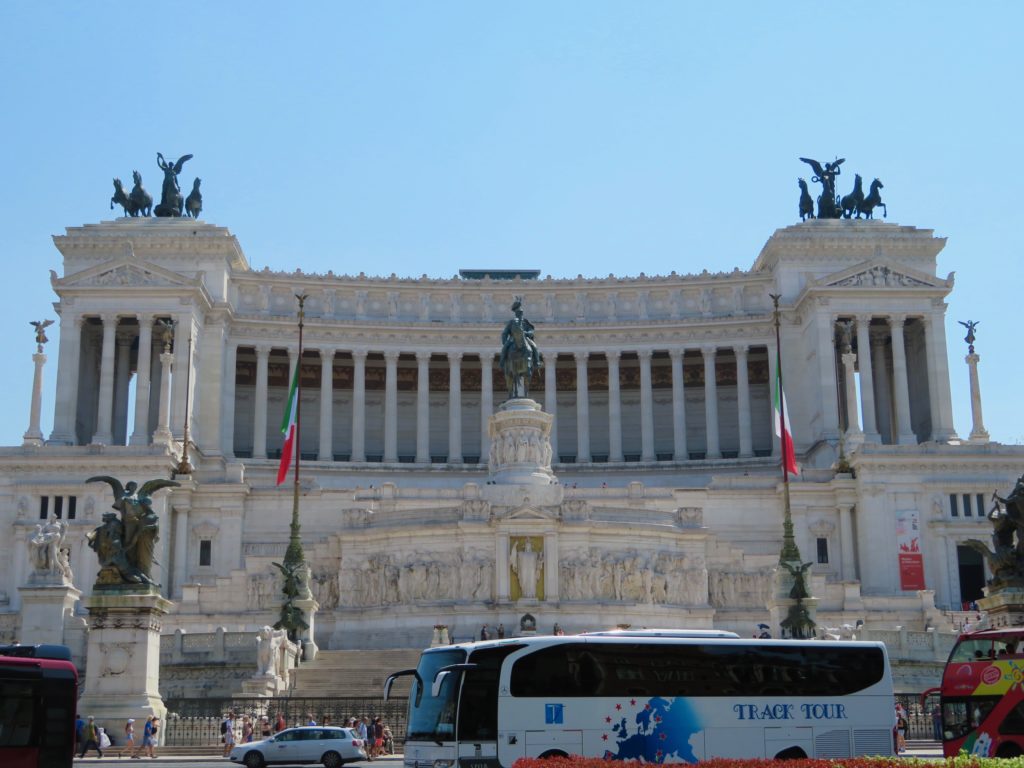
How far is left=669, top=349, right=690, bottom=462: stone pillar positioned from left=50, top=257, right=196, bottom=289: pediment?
31977 millimetres

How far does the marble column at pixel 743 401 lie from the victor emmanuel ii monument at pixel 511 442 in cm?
24

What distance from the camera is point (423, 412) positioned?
93250 mm

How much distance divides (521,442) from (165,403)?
2524 cm

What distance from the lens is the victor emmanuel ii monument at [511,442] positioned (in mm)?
61531

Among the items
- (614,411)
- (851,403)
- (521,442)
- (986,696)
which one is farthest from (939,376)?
(986,696)

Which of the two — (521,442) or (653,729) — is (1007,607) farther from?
(521,442)

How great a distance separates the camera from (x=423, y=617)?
198ft

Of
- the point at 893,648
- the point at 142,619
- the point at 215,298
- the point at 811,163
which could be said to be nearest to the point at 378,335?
the point at 215,298

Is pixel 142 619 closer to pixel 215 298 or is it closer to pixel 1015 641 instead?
pixel 1015 641

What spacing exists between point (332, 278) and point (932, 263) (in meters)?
39.9

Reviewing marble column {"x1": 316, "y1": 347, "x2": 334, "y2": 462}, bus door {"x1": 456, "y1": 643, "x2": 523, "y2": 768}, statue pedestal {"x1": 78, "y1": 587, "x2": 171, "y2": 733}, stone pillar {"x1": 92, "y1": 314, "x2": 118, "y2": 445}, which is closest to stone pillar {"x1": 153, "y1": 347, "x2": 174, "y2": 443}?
stone pillar {"x1": 92, "y1": 314, "x2": 118, "y2": 445}

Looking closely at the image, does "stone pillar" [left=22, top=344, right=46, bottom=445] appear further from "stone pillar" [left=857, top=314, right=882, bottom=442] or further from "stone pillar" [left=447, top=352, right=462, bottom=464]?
"stone pillar" [left=857, top=314, right=882, bottom=442]

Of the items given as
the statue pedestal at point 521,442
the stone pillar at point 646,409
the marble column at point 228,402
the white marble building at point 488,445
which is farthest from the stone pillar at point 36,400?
the stone pillar at point 646,409

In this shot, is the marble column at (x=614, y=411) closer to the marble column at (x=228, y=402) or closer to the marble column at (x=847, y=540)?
the marble column at (x=847, y=540)
